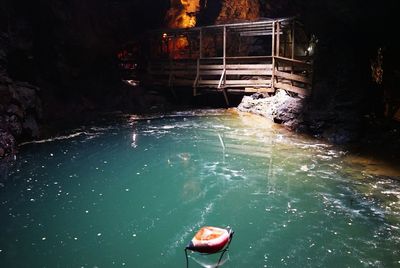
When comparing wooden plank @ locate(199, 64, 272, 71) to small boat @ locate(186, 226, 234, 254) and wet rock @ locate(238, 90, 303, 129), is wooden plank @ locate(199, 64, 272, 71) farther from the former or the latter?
small boat @ locate(186, 226, 234, 254)

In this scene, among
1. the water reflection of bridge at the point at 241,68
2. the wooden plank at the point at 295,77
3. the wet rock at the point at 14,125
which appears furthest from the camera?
the water reflection of bridge at the point at 241,68

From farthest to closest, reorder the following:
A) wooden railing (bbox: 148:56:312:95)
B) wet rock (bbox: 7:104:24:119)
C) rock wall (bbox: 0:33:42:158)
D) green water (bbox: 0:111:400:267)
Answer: wooden railing (bbox: 148:56:312:95) → wet rock (bbox: 7:104:24:119) → rock wall (bbox: 0:33:42:158) → green water (bbox: 0:111:400:267)

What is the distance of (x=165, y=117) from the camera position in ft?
57.6

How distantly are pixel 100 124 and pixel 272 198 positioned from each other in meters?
10.4

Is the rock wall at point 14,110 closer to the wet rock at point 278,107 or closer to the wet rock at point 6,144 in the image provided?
the wet rock at point 6,144

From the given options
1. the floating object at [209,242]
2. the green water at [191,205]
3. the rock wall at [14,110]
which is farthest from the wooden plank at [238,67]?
the floating object at [209,242]

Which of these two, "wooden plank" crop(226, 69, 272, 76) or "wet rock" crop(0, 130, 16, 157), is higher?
"wooden plank" crop(226, 69, 272, 76)

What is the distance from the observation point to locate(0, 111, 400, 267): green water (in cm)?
566

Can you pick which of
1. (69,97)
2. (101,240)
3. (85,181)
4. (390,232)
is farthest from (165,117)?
(390,232)

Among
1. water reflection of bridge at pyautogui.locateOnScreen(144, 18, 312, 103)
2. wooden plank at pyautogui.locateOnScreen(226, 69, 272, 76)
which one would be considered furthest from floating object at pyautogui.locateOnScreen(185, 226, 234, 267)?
wooden plank at pyautogui.locateOnScreen(226, 69, 272, 76)

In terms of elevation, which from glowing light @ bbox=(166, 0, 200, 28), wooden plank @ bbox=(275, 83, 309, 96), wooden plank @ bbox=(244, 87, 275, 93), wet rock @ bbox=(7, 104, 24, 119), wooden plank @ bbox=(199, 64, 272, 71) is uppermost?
glowing light @ bbox=(166, 0, 200, 28)

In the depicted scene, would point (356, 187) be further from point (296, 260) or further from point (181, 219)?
point (181, 219)

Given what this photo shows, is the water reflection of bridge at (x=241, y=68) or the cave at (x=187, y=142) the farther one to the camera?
the water reflection of bridge at (x=241, y=68)

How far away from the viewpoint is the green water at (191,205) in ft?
18.6
